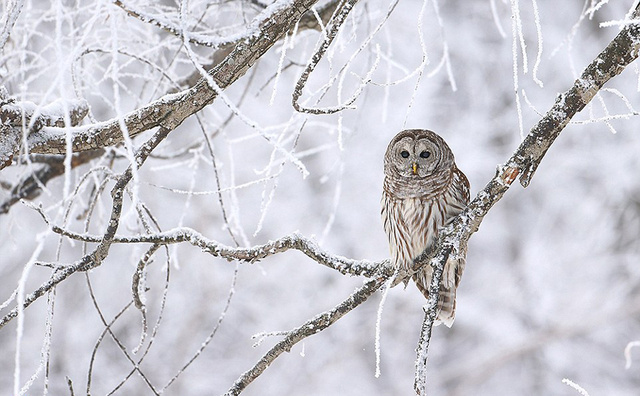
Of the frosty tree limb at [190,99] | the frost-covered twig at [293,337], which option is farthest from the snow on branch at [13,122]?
the frost-covered twig at [293,337]

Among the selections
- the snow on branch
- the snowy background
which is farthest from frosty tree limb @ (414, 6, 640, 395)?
the snowy background

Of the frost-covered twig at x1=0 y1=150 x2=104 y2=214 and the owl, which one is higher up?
the frost-covered twig at x1=0 y1=150 x2=104 y2=214

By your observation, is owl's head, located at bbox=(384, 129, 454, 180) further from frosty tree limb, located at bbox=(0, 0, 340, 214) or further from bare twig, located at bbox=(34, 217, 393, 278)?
bare twig, located at bbox=(34, 217, 393, 278)

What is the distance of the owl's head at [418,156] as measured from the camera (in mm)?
2578

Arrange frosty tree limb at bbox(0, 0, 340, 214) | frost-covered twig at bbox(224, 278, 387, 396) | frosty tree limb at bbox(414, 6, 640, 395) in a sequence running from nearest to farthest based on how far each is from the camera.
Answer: frosty tree limb at bbox(414, 6, 640, 395) < frost-covered twig at bbox(224, 278, 387, 396) < frosty tree limb at bbox(0, 0, 340, 214)

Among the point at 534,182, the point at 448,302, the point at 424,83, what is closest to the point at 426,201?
the point at 448,302

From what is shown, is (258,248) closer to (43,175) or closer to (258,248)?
(258,248)

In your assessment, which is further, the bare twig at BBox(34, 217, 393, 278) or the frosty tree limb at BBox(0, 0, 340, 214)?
the frosty tree limb at BBox(0, 0, 340, 214)

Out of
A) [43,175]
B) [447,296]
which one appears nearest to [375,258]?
[447,296]

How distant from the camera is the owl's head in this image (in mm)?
2578

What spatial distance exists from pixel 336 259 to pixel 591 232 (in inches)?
273

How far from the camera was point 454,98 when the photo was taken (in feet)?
29.4

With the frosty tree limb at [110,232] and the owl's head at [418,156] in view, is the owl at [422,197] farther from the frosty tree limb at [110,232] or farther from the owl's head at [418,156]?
the frosty tree limb at [110,232]

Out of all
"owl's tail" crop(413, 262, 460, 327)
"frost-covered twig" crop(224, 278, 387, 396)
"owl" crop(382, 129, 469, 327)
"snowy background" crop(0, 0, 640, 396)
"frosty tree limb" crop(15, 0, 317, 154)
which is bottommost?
"frost-covered twig" crop(224, 278, 387, 396)
